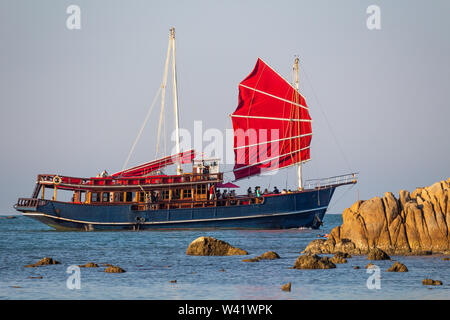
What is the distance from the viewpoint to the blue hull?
54969 mm

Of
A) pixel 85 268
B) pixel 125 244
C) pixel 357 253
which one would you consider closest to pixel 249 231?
pixel 125 244

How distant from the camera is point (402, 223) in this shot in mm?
30734

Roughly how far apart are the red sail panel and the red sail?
6.65m

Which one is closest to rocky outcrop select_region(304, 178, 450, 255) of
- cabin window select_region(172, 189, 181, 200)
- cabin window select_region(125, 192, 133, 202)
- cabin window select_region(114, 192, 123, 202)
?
cabin window select_region(172, 189, 181, 200)

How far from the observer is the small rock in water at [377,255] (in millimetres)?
28547

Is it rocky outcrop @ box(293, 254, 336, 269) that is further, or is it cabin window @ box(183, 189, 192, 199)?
cabin window @ box(183, 189, 192, 199)

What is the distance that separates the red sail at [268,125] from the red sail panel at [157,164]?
6.65 m

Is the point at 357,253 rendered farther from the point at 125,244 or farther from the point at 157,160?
the point at 157,160

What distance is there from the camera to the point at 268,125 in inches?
2466

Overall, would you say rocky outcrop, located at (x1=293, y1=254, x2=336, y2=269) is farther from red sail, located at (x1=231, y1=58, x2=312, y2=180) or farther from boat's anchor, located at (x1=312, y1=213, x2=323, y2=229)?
red sail, located at (x1=231, y1=58, x2=312, y2=180)

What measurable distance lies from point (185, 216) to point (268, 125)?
13.9 meters

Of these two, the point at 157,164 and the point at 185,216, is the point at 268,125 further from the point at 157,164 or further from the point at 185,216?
the point at 185,216
